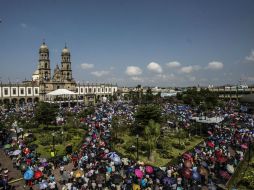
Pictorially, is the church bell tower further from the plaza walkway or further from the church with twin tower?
the plaza walkway

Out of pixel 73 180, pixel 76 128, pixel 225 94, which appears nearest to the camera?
pixel 73 180

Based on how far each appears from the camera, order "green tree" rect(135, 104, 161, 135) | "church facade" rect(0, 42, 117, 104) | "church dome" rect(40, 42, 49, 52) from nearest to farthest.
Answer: "green tree" rect(135, 104, 161, 135), "church facade" rect(0, 42, 117, 104), "church dome" rect(40, 42, 49, 52)

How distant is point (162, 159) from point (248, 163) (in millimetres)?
6867

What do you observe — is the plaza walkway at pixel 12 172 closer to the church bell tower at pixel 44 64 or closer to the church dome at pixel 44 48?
the church bell tower at pixel 44 64

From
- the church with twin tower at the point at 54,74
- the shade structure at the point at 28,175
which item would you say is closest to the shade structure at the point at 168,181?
the shade structure at the point at 28,175

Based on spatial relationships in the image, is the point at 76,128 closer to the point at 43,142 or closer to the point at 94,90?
the point at 43,142

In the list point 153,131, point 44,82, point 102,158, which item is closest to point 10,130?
point 102,158

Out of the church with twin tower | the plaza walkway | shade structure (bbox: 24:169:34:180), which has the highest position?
the church with twin tower

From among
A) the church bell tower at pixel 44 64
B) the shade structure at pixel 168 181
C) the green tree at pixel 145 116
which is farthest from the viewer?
the church bell tower at pixel 44 64

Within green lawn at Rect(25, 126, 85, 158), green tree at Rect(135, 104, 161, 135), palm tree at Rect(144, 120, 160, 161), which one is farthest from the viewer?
green tree at Rect(135, 104, 161, 135)

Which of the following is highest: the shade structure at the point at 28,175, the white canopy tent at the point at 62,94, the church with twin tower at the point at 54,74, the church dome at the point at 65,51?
the church dome at the point at 65,51

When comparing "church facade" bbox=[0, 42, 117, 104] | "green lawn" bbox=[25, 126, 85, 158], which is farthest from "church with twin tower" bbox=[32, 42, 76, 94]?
"green lawn" bbox=[25, 126, 85, 158]

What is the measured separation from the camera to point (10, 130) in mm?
28438

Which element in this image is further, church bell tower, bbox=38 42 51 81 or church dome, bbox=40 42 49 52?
church bell tower, bbox=38 42 51 81
